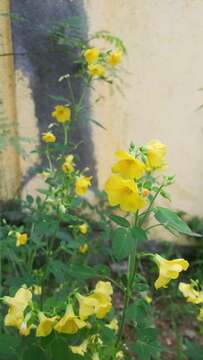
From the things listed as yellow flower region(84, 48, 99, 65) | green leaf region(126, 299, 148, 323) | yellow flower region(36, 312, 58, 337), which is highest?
yellow flower region(84, 48, 99, 65)

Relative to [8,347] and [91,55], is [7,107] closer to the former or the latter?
[91,55]

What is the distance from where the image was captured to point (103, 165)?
109 inches

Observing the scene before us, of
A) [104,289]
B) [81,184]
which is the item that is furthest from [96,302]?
[81,184]

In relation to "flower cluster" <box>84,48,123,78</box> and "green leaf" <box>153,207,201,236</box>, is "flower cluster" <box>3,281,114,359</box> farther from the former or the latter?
"flower cluster" <box>84,48,123,78</box>

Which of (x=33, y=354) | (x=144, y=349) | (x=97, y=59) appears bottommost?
(x=144, y=349)

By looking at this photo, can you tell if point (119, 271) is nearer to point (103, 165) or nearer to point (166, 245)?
point (166, 245)

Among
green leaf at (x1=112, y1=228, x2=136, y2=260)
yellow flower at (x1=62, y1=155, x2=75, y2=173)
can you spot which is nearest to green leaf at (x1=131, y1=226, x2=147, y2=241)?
green leaf at (x1=112, y1=228, x2=136, y2=260)

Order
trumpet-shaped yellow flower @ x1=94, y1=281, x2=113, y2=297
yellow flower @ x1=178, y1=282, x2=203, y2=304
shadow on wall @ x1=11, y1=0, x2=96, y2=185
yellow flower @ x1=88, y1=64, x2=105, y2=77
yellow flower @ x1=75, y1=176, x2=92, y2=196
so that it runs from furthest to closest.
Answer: shadow on wall @ x1=11, y1=0, x2=96, y2=185 → yellow flower @ x1=88, y1=64, x2=105, y2=77 → yellow flower @ x1=75, y1=176, x2=92, y2=196 → yellow flower @ x1=178, y1=282, x2=203, y2=304 → trumpet-shaped yellow flower @ x1=94, y1=281, x2=113, y2=297

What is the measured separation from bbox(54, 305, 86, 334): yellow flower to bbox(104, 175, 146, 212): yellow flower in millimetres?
285

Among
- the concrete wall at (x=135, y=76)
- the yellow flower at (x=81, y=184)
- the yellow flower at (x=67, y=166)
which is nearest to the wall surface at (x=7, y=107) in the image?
the concrete wall at (x=135, y=76)

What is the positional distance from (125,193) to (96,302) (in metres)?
0.29

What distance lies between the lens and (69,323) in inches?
42.7

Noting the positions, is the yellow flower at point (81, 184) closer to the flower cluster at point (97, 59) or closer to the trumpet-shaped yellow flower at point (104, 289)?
the flower cluster at point (97, 59)

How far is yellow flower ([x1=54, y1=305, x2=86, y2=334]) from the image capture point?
Result: 1.08 metres
